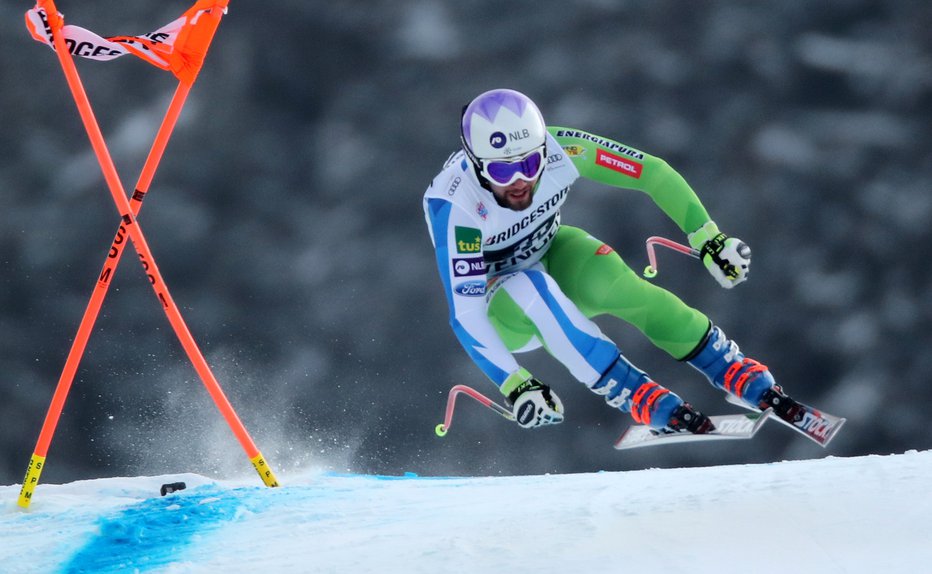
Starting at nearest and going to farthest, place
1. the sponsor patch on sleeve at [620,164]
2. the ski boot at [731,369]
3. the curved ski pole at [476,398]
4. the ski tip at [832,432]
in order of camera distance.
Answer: the ski tip at [832,432] < the ski boot at [731,369] < the curved ski pole at [476,398] < the sponsor patch on sleeve at [620,164]

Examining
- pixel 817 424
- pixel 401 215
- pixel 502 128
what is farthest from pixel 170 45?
pixel 817 424

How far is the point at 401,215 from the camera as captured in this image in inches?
317

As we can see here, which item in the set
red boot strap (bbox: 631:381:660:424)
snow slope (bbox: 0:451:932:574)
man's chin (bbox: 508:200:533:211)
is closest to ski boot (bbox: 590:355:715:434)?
red boot strap (bbox: 631:381:660:424)

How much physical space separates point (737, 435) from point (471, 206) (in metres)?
1.40

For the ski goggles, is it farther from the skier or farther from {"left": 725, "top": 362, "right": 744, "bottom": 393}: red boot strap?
{"left": 725, "top": 362, "right": 744, "bottom": 393}: red boot strap

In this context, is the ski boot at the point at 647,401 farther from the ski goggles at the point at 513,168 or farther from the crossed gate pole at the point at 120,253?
the crossed gate pole at the point at 120,253

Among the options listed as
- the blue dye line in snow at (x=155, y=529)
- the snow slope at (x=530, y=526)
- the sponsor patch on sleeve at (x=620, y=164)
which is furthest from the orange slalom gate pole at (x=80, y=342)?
the sponsor patch on sleeve at (x=620, y=164)

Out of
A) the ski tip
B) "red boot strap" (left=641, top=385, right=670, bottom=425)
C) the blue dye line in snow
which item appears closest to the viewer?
the blue dye line in snow

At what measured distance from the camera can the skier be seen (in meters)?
4.82

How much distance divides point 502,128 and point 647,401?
123cm

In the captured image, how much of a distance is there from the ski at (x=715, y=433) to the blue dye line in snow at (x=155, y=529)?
1.62m

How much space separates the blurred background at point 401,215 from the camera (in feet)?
25.7

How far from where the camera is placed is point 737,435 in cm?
458

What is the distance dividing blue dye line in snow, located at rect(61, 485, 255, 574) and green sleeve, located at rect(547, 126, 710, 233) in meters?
2.06
